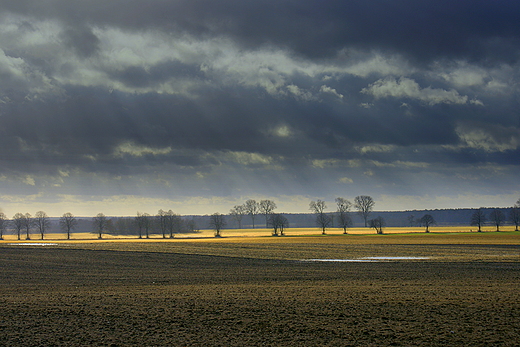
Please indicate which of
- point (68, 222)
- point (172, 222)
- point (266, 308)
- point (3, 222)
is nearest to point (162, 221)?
point (172, 222)

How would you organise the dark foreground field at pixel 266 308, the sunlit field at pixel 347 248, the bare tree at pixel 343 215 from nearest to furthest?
the dark foreground field at pixel 266 308 < the sunlit field at pixel 347 248 < the bare tree at pixel 343 215

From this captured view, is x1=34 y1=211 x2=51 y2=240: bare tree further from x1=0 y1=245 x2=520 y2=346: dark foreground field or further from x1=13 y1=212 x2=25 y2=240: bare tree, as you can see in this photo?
x1=0 y1=245 x2=520 y2=346: dark foreground field

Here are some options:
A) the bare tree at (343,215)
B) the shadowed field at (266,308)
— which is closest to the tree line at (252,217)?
the bare tree at (343,215)

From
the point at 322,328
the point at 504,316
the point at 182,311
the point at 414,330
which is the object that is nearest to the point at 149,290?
the point at 182,311

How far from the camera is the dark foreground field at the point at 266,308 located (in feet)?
43.3

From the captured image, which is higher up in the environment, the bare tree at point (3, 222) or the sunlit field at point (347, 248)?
the bare tree at point (3, 222)

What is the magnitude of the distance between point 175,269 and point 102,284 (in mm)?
9157

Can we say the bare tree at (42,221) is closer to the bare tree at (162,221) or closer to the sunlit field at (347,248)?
the bare tree at (162,221)

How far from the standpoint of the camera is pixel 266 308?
17312mm

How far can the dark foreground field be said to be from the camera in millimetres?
13211

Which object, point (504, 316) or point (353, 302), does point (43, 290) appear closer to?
point (353, 302)

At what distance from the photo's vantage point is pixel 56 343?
508 inches

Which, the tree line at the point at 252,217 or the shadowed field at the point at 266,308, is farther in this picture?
the tree line at the point at 252,217

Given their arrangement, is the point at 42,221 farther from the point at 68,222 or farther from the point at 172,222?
the point at 172,222
